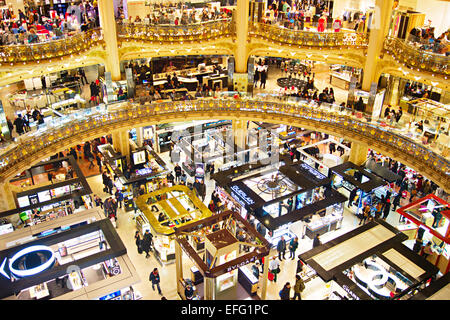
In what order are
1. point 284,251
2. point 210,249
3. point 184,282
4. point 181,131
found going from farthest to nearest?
1. point 181,131
2. point 284,251
3. point 184,282
4. point 210,249

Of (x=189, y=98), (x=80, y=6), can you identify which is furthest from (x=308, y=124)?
(x=80, y=6)

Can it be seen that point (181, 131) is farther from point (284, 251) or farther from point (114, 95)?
point (284, 251)

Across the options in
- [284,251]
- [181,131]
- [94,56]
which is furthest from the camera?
[181,131]

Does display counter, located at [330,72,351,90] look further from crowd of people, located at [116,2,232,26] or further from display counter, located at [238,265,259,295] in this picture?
display counter, located at [238,265,259,295]

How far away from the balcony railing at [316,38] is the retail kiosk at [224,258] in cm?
1240

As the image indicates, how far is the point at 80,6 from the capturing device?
32625 millimetres

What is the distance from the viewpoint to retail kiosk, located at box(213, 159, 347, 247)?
862 inches

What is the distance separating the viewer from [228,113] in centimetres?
2695

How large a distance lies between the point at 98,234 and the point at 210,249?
5165mm

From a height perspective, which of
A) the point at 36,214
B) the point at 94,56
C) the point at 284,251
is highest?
the point at 94,56

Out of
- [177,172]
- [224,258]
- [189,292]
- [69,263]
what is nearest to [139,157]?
[177,172]

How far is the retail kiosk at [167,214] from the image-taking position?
68.6 ft

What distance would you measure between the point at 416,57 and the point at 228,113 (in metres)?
10.8

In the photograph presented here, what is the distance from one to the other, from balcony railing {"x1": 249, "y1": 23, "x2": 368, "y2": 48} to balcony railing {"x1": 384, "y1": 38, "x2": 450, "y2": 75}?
1.66 meters
